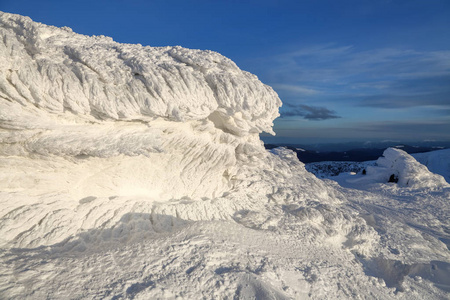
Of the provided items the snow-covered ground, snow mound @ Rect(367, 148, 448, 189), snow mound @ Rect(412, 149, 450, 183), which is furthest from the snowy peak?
snow mound @ Rect(412, 149, 450, 183)

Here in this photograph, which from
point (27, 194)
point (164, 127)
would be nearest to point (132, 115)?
point (164, 127)

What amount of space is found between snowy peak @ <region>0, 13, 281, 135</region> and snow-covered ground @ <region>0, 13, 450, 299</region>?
0.02 meters

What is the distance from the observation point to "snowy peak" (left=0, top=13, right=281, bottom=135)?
4.61 metres

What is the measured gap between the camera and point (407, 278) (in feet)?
18.1

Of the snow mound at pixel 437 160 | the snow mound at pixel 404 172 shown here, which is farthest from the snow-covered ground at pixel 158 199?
the snow mound at pixel 437 160

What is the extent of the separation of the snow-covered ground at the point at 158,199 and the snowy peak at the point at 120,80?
0.08ft

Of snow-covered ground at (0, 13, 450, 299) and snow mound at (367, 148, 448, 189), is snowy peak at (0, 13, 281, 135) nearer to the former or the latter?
snow-covered ground at (0, 13, 450, 299)

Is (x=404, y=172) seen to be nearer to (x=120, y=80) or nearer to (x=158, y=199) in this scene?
(x=158, y=199)

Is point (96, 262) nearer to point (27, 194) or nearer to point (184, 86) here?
point (27, 194)

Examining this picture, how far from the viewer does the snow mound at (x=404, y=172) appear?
11859 mm

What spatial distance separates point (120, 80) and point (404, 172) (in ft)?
39.8

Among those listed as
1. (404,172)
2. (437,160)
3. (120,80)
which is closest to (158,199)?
(120,80)

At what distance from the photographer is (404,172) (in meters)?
12.4

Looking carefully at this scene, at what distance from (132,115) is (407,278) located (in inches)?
238
